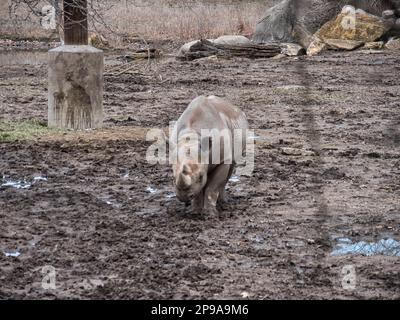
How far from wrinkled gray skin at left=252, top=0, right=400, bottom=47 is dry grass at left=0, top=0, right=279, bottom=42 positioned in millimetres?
2442

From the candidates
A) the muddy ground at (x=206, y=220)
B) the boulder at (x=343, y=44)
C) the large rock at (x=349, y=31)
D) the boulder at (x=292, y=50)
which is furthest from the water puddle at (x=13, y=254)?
the boulder at (x=343, y=44)

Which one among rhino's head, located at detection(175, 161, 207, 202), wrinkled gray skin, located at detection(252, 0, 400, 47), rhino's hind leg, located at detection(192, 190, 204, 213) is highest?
wrinkled gray skin, located at detection(252, 0, 400, 47)

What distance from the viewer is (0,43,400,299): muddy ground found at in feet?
20.8

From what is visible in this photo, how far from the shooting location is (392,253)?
23.5 feet

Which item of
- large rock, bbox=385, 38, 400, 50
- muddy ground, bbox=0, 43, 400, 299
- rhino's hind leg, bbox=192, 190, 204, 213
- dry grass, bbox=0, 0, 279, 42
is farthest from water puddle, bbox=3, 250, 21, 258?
dry grass, bbox=0, 0, 279, 42

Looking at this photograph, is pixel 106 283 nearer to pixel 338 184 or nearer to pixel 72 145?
pixel 338 184

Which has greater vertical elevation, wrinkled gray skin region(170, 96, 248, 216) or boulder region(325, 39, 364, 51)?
wrinkled gray skin region(170, 96, 248, 216)

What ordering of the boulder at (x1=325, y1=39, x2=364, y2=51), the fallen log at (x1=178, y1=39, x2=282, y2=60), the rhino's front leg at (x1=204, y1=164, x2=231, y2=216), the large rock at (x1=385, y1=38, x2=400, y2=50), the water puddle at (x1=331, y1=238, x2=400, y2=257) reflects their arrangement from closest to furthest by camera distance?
1. the water puddle at (x1=331, y1=238, x2=400, y2=257)
2. the rhino's front leg at (x1=204, y1=164, x2=231, y2=216)
3. the fallen log at (x1=178, y1=39, x2=282, y2=60)
4. the boulder at (x1=325, y1=39, x2=364, y2=51)
5. the large rock at (x1=385, y1=38, x2=400, y2=50)

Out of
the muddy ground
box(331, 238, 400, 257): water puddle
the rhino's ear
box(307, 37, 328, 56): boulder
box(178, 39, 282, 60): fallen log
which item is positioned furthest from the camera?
box(307, 37, 328, 56): boulder

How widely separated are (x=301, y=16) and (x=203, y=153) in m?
20.6

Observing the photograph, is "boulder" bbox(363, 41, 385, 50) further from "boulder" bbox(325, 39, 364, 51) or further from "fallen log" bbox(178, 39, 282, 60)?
"fallen log" bbox(178, 39, 282, 60)

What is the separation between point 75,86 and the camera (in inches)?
487
